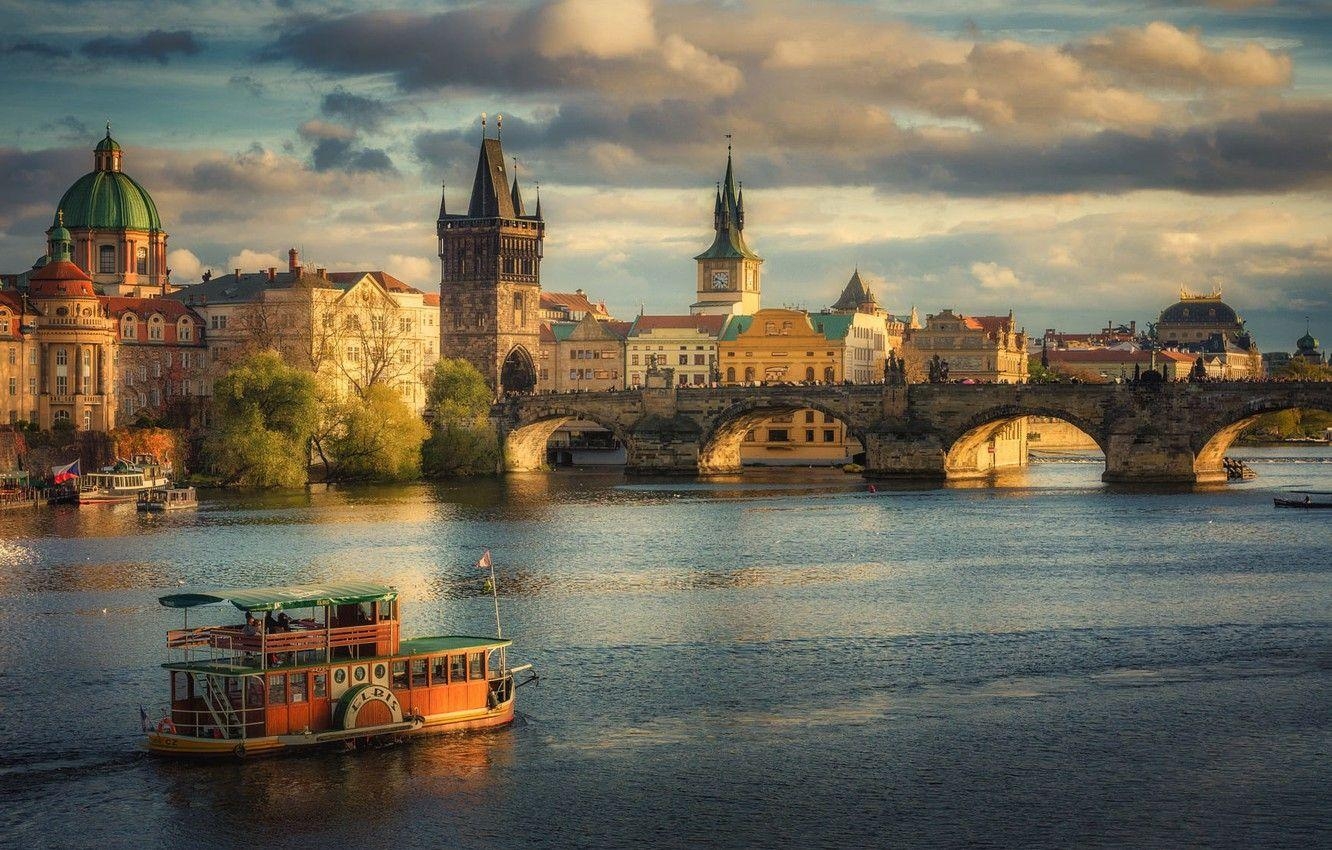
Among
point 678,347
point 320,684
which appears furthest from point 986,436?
point 320,684

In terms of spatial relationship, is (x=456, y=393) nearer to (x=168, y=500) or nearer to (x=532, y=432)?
(x=532, y=432)

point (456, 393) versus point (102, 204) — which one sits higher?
point (102, 204)

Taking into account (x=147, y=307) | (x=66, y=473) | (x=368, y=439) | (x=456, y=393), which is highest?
(x=147, y=307)

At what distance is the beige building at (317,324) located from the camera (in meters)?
138

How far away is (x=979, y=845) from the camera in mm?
37656

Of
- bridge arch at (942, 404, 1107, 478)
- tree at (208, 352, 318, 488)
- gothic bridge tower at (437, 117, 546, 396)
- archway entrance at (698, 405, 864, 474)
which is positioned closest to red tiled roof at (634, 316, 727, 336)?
gothic bridge tower at (437, 117, 546, 396)

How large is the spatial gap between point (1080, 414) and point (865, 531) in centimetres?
3842

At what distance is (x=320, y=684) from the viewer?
4372 centimetres

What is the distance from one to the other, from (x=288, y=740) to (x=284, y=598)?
3.47 m

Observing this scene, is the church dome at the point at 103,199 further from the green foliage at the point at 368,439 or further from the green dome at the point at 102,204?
the green foliage at the point at 368,439

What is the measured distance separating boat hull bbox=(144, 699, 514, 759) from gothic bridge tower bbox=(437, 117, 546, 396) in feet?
459

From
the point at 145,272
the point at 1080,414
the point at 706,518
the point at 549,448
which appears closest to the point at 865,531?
the point at 706,518

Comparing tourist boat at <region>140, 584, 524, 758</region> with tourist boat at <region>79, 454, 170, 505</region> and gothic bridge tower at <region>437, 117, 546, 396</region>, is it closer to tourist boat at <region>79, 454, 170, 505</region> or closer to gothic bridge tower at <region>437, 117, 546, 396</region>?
tourist boat at <region>79, 454, 170, 505</region>

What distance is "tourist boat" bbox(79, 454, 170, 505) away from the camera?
112 meters
